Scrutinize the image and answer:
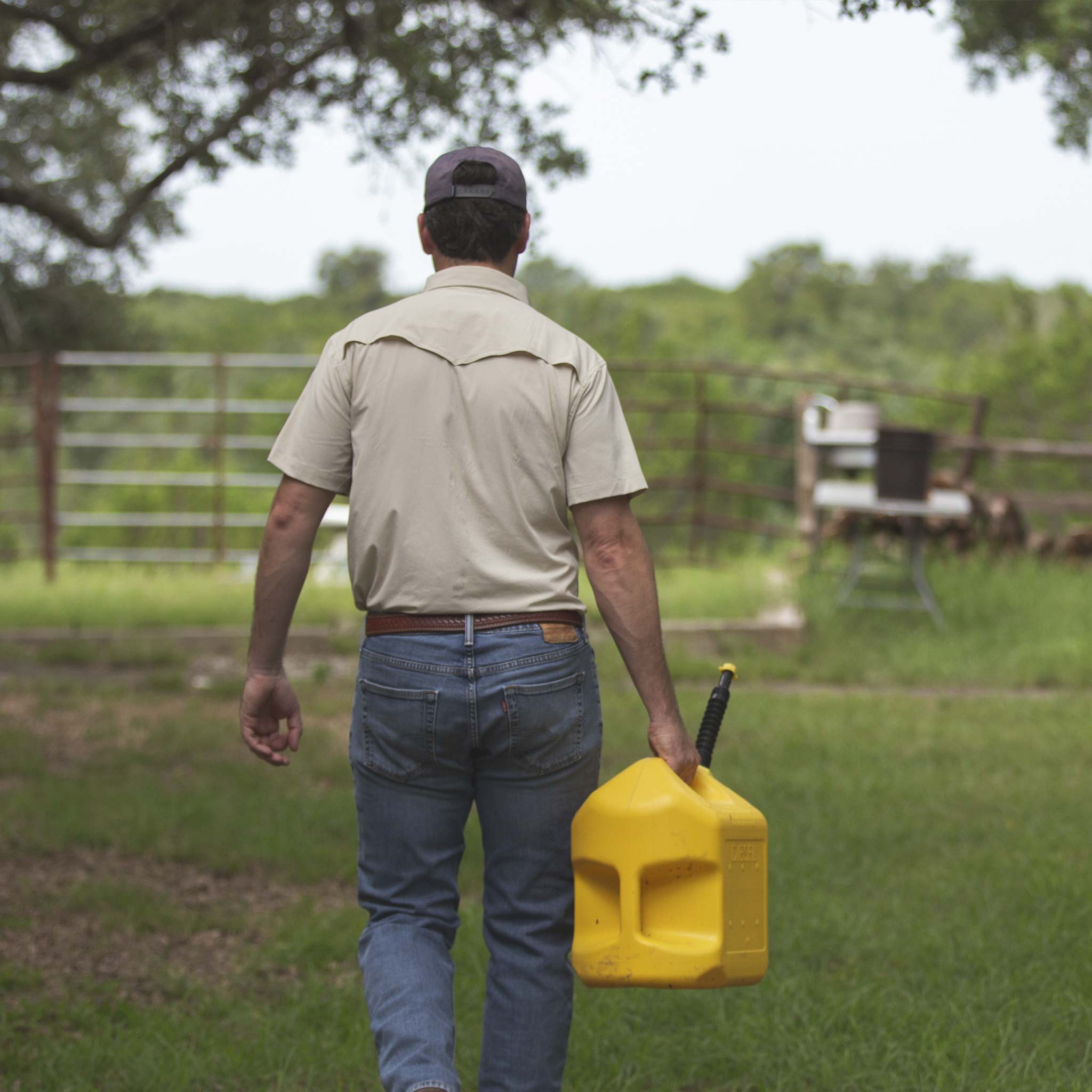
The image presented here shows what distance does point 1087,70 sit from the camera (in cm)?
841

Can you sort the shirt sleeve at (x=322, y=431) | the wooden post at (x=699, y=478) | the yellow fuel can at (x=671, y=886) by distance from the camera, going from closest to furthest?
the yellow fuel can at (x=671, y=886)
the shirt sleeve at (x=322, y=431)
the wooden post at (x=699, y=478)

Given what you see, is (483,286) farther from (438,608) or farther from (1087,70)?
(1087,70)

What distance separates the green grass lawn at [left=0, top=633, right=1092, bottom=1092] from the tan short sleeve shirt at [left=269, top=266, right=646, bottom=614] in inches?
51.0

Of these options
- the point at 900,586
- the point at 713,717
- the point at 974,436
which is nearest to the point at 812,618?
the point at 900,586

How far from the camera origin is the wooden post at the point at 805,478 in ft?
37.1

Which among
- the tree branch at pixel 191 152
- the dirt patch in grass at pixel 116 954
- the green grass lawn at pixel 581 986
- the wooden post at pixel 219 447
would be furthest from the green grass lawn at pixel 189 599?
the dirt patch in grass at pixel 116 954

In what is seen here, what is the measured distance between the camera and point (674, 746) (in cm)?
232

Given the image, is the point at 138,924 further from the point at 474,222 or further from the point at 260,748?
the point at 474,222

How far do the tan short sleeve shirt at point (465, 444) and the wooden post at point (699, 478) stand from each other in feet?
29.4

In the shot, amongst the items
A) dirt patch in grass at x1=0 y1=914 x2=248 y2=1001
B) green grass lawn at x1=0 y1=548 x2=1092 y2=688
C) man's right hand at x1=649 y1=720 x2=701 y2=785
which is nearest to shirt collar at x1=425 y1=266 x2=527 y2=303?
man's right hand at x1=649 y1=720 x2=701 y2=785

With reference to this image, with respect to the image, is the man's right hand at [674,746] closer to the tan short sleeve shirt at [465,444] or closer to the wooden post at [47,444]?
the tan short sleeve shirt at [465,444]

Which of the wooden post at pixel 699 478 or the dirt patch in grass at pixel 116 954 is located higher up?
the wooden post at pixel 699 478

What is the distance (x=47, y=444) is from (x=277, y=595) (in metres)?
9.40

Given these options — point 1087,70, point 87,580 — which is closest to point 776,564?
point 1087,70
